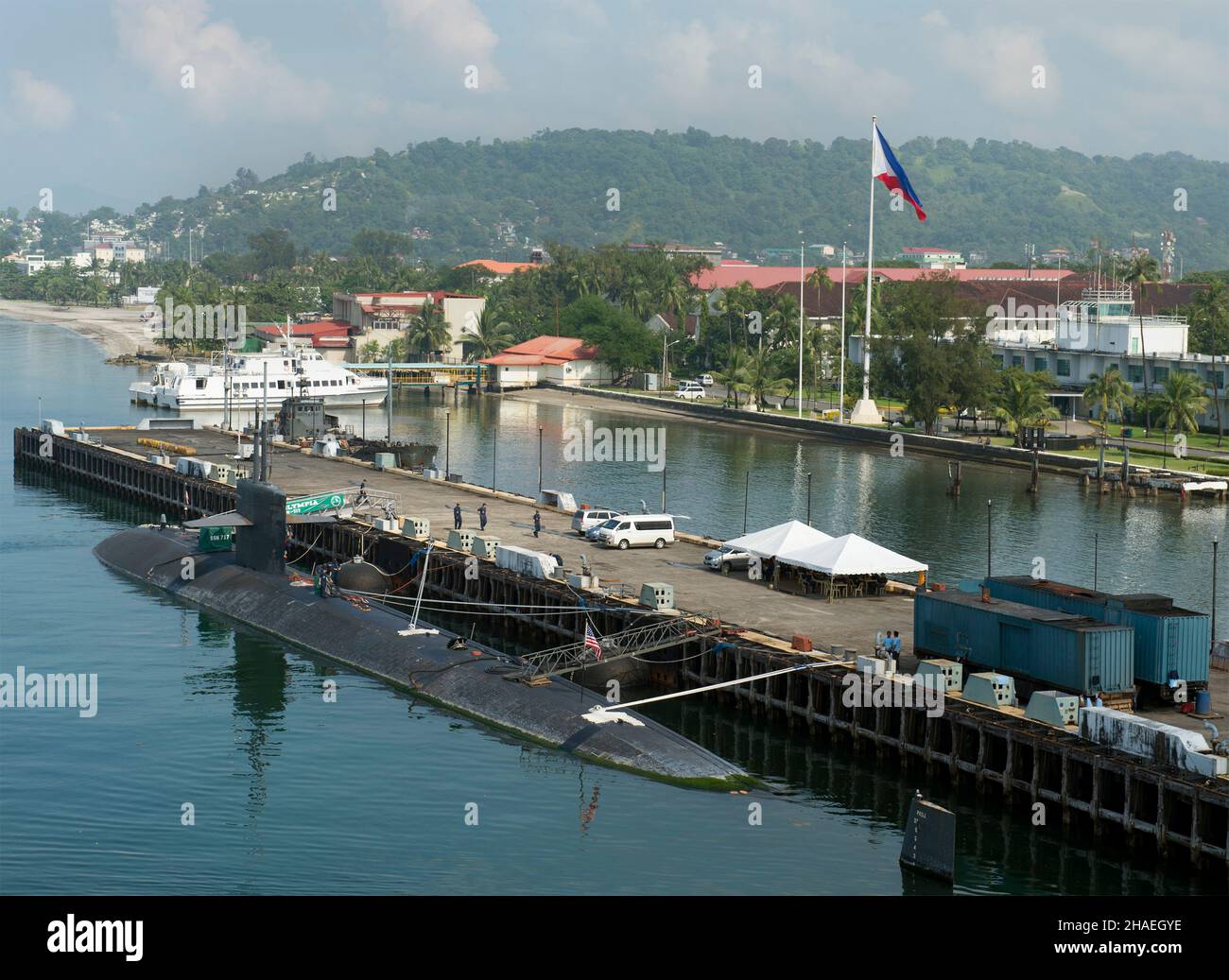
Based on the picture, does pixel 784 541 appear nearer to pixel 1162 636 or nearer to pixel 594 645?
pixel 594 645

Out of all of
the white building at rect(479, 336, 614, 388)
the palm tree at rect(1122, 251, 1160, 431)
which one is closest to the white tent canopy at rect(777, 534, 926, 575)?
the palm tree at rect(1122, 251, 1160, 431)

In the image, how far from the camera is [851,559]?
195 feet

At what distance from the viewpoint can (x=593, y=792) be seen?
4338cm

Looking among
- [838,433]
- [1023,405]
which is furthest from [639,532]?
[838,433]

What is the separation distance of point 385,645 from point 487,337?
139 metres

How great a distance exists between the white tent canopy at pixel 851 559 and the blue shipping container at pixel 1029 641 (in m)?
7.70

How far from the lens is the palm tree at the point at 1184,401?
11400 cm

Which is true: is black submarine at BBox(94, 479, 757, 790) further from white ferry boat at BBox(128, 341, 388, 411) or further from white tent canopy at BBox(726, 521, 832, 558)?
white ferry boat at BBox(128, 341, 388, 411)

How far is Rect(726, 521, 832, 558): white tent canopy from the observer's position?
61688 mm

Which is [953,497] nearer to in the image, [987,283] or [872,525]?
[872,525]

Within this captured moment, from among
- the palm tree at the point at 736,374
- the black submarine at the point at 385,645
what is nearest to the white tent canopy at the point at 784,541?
the black submarine at the point at 385,645

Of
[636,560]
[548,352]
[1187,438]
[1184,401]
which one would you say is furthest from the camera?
[548,352]
